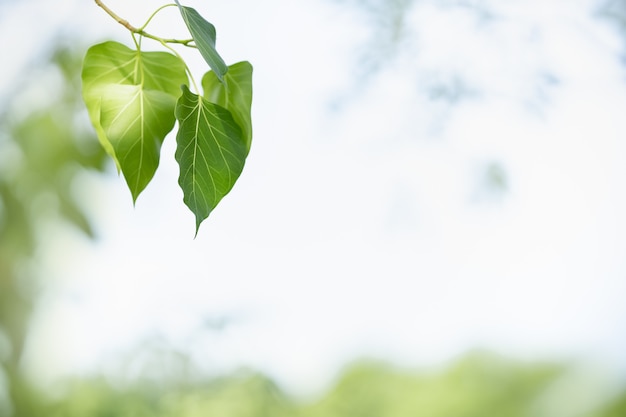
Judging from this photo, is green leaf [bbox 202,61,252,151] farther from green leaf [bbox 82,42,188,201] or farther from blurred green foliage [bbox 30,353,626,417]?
blurred green foliage [bbox 30,353,626,417]

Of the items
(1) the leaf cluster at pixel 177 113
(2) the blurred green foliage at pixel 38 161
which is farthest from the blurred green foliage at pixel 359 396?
(1) the leaf cluster at pixel 177 113

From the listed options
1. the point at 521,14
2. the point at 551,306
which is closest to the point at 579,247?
the point at 551,306

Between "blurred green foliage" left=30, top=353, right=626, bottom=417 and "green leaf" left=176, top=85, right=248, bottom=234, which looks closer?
"green leaf" left=176, top=85, right=248, bottom=234

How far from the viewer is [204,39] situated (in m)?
0.46

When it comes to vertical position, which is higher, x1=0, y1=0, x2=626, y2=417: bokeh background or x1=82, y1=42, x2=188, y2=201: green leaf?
x1=0, y1=0, x2=626, y2=417: bokeh background

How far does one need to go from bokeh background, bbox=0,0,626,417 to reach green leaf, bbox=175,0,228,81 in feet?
Result: 3.05

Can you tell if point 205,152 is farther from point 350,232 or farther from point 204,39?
point 350,232

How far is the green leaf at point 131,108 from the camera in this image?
0.52 m

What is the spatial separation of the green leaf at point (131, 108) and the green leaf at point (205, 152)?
0.05m

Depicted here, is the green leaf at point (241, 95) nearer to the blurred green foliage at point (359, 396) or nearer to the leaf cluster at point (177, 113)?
the leaf cluster at point (177, 113)

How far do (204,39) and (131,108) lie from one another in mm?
107

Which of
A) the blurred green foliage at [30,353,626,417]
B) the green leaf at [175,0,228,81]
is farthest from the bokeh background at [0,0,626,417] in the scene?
the green leaf at [175,0,228,81]

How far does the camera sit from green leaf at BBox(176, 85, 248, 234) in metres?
0.48

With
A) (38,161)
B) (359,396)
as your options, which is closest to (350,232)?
(359,396)
